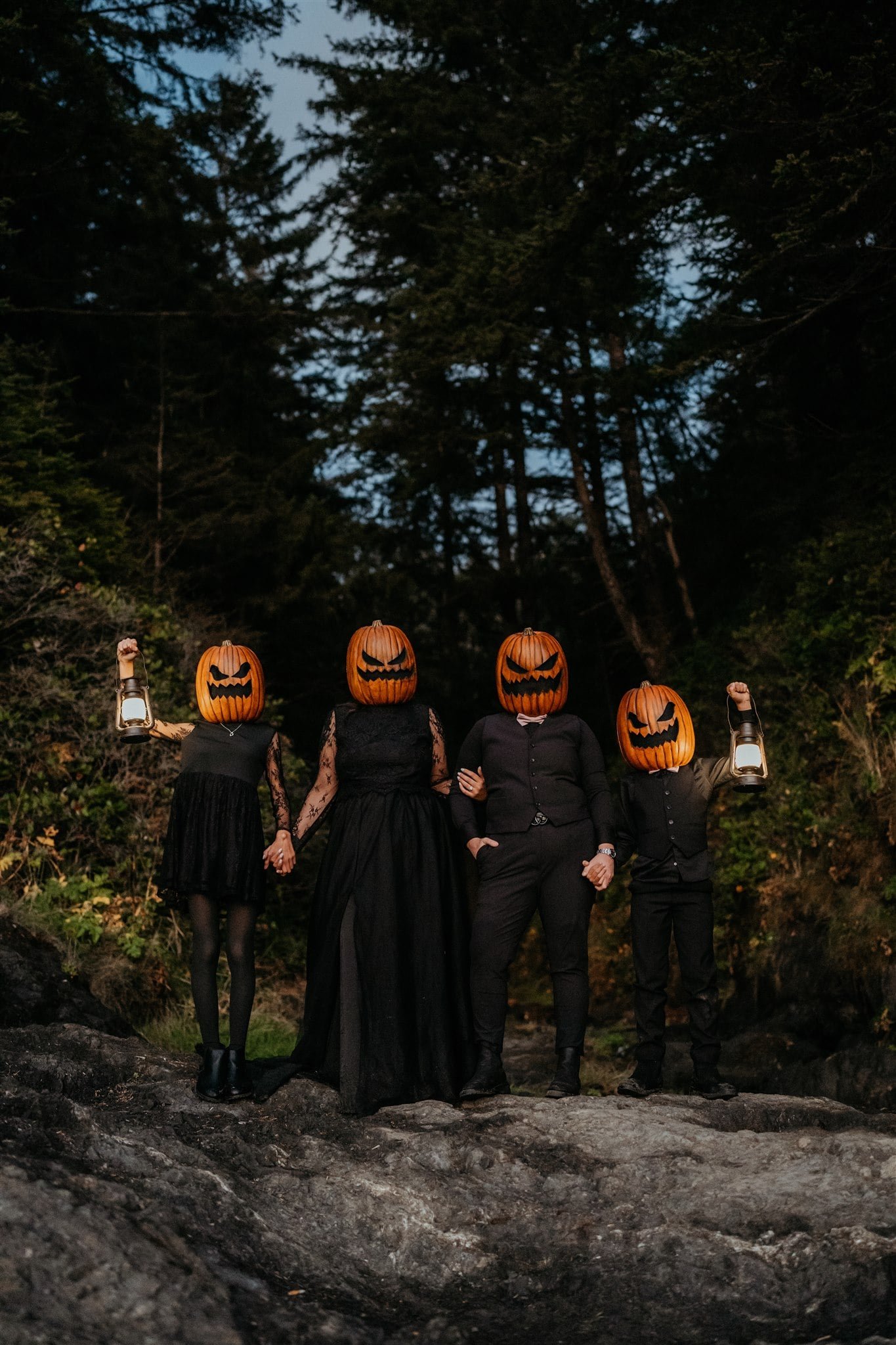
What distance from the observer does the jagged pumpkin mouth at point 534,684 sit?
558 cm

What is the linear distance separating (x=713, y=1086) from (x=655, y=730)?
5.60ft

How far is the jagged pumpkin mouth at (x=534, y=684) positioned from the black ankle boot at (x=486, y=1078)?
1662 mm

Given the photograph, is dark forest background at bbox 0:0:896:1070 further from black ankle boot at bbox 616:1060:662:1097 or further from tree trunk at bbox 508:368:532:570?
black ankle boot at bbox 616:1060:662:1097

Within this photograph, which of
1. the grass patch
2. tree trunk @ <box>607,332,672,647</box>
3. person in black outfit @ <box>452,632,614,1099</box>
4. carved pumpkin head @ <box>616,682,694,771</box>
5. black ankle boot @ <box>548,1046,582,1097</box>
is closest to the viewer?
black ankle boot @ <box>548,1046,582,1097</box>

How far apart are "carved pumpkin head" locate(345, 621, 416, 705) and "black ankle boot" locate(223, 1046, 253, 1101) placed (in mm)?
1709

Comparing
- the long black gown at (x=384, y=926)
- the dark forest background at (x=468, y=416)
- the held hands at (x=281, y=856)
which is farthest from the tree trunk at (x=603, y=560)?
the held hands at (x=281, y=856)

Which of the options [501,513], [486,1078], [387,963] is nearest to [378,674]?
[387,963]

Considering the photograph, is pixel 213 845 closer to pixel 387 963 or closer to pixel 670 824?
pixel 387 963

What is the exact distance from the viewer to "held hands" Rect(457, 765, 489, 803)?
5.56 m

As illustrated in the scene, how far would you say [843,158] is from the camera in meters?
7.89

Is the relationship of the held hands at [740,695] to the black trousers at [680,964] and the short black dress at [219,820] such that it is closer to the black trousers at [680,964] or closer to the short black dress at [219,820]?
the black trousers at [680,964]

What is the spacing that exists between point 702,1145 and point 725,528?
1337 centimetres

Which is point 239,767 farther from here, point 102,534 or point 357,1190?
point 102,534

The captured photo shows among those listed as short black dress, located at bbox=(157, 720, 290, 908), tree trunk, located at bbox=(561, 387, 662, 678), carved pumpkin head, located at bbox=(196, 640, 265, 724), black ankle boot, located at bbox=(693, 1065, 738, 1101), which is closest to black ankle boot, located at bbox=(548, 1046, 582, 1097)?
black ankle boot, located at bbox=(693, 1065, 738, 1101)
